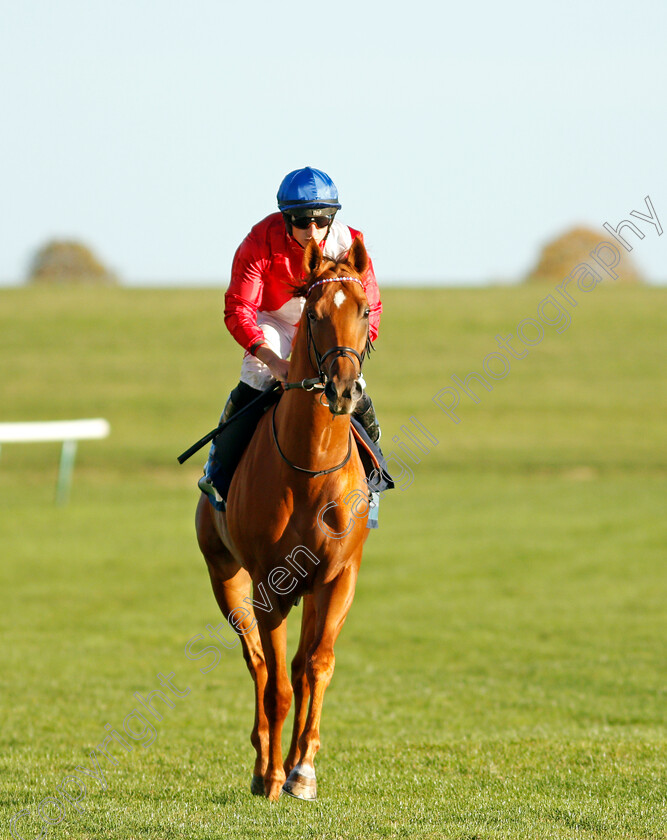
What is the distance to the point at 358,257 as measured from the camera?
5875 millimetres

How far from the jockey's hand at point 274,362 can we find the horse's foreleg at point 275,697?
4.45ft

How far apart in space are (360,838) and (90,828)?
1334 millimetres

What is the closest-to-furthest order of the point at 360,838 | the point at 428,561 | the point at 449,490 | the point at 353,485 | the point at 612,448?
the point at 360,838 → the point at 353,485 → the point at 428,561 → the point at 449,490 → the point at 612,448

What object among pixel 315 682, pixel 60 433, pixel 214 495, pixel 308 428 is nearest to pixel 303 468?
pixel 308 428

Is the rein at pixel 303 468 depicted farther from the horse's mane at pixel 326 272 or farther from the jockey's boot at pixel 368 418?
the horse's mane at pixel 326 272

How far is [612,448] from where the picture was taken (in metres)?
33.5

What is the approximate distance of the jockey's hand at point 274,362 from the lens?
6008mm

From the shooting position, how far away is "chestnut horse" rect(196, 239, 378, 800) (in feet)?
18.6

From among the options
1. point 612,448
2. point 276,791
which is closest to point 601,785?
point 276,791

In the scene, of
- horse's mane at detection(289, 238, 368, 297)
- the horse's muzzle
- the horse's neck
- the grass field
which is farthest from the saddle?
the grass field

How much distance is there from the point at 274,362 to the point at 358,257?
73 centimetres

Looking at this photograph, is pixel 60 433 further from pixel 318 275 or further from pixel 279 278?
pixel 318 275

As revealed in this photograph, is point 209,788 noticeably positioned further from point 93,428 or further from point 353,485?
point 93,428

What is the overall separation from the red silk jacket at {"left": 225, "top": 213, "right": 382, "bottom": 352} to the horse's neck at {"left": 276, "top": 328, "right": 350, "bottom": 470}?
46 centimetres
